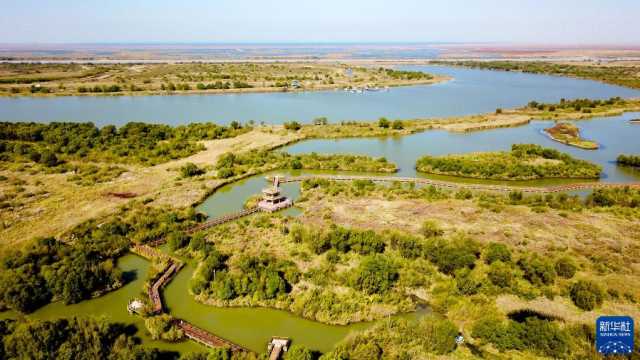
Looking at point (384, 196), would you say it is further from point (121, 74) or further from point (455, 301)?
point (121, 74)

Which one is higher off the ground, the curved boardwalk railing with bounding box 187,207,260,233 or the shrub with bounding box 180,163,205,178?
the shrub with bounding box 180,163,205,178

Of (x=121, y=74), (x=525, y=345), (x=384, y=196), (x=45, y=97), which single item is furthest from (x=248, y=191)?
(x=121, y=74)

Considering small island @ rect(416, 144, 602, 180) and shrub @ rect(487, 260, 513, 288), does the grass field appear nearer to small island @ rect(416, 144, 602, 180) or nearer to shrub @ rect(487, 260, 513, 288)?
small island @ rect(416, 144, 602, 180)

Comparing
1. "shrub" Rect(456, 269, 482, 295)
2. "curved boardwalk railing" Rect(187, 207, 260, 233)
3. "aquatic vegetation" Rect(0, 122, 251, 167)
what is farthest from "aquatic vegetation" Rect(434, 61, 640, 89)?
"curved boardwalk railing" Rect(187, 207, 260, 233)

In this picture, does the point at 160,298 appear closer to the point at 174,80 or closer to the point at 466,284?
the point at 466,284

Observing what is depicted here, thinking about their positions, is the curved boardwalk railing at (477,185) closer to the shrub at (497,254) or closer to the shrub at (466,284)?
the shrub at (497,254)

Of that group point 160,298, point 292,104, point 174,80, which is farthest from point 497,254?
point 174,80

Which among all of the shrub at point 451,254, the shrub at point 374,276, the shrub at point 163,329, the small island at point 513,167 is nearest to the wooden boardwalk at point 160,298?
the shrub at point 163,329
